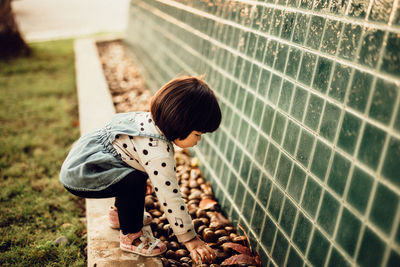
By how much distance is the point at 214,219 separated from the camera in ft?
7.82

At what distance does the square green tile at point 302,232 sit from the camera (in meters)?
1.62

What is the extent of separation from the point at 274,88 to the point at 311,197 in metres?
0.66

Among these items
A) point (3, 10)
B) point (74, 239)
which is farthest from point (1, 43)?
point (74, 239)

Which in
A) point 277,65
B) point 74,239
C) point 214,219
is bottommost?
point 74,239

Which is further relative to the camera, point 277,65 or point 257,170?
point 257,170

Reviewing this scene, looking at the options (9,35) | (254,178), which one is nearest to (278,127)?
(254,178)

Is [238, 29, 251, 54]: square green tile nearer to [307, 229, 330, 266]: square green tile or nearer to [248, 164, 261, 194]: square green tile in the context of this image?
[248, 164, 261, 194]: square green tile

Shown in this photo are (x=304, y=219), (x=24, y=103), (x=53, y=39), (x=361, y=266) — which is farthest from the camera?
(x=53, y=39)

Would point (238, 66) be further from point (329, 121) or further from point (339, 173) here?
point (339, 173)

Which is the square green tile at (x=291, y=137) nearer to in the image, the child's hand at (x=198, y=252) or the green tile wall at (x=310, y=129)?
the green tile wall at (x=310, y=129)

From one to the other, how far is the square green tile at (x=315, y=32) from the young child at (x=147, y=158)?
53 cm

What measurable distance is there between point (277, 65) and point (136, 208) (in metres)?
1.10

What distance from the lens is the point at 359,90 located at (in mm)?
1381

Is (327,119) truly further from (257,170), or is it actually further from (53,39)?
(53,39)
